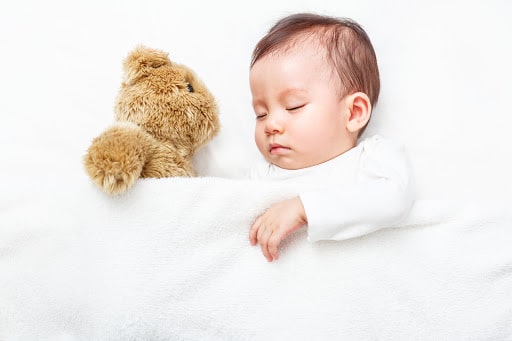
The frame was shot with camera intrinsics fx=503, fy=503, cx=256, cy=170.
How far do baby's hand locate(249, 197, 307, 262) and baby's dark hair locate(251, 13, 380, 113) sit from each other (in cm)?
33

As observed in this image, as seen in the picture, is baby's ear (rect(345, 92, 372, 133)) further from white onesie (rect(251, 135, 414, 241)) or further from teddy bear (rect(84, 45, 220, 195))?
teddy bear (rect(84, 45, 220, 195))

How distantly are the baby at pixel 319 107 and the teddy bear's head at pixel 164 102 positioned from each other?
0.15m

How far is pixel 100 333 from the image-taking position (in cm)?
92

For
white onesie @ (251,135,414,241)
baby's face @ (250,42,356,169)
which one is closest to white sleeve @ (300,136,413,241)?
white onesie @ (251,135,414,241)

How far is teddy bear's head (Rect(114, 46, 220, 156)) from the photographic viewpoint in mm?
983

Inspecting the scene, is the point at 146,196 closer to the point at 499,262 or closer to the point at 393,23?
the point at 499,262

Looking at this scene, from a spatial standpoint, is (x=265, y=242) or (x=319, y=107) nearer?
(x=265, y=242)

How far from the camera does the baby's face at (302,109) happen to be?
1062 millimetres

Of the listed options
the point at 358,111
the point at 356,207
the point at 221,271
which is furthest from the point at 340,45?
the point at 221,271

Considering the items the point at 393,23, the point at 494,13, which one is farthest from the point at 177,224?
the point at 494,13

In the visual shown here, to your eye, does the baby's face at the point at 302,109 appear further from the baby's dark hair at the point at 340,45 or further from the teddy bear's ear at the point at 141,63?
the teddy bear's ear at the point at 141,63

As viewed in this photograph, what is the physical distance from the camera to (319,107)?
3.49 ft

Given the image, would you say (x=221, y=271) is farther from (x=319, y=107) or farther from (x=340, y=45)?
(x=340, y=45)

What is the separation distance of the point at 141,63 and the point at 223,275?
45 centimetres
